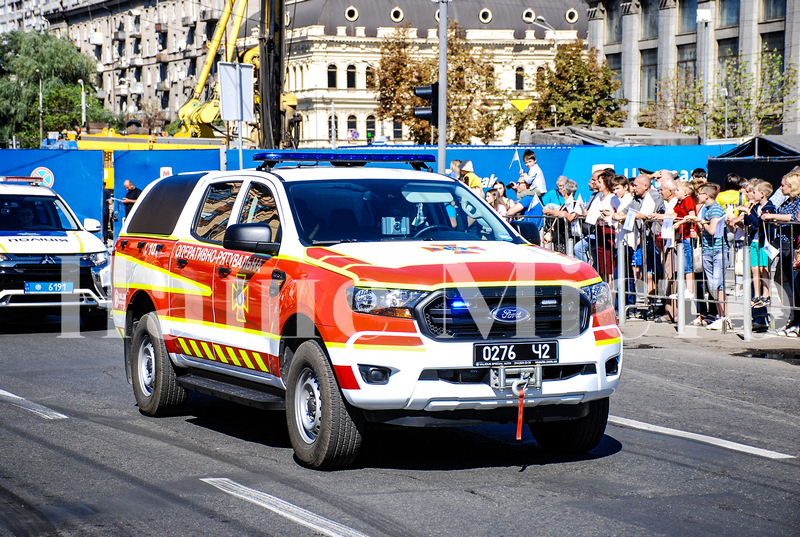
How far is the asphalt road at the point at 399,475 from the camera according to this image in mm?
5621

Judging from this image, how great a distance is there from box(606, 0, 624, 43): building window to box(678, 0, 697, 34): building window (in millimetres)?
5362

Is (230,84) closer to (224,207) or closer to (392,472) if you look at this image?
(224,207)

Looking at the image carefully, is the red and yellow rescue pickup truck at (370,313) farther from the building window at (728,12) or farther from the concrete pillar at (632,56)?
the concrete pillar at (632,56)

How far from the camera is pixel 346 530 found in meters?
5.45

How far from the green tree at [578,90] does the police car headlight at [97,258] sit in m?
43.4

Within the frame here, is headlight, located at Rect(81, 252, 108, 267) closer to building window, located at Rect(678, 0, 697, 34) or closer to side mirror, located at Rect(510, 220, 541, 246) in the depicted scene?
side mirror, located at Rect(510, 220, 541, 246)

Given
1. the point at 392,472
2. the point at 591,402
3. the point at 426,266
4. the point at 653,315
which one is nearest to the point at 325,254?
the point at 426,266

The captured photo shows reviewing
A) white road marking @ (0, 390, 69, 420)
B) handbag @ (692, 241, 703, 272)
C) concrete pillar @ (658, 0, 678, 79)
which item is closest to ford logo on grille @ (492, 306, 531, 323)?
white road marking @ (0, 390, 69, 420)

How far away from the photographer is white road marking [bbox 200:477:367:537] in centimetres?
545

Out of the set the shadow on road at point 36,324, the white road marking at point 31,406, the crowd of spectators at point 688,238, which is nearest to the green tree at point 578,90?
the crowd of spectators at point 688,238

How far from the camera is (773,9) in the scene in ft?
164

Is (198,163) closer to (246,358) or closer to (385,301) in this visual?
(246,358)

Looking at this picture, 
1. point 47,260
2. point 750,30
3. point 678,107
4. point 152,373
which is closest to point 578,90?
point 678,107

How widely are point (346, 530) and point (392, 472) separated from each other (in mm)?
1318
